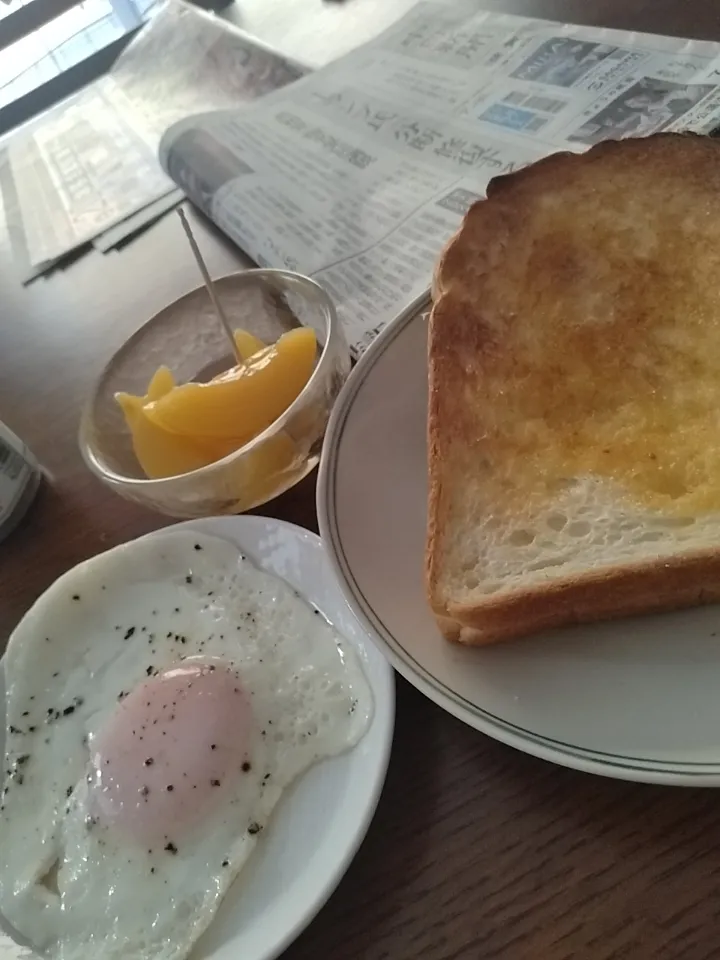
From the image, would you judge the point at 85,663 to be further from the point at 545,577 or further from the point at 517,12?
the point at 517,12

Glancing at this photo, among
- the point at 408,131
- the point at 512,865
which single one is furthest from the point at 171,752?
the point at 408,131

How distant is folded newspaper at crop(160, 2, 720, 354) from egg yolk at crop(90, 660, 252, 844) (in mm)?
448

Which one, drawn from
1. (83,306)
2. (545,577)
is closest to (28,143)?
(83,306)

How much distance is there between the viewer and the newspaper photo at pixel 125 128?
1.58m

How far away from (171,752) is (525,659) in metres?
0.36

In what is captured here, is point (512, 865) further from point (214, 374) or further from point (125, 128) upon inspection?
point (125, 128)

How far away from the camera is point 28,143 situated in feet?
6.70

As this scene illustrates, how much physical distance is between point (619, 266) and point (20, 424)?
0.84 metres

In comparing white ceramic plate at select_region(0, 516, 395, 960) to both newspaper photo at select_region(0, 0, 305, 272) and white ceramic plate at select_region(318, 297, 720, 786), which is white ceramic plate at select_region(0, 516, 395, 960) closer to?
white ceramic plate at select_region(318, 297, 720, 786)

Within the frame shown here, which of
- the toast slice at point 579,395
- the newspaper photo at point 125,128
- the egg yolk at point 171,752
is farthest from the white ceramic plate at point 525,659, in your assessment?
the newspaper photo at point 125,128

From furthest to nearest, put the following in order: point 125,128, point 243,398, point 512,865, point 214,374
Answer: point 125,128 < point 214,374 < point 243,398 < point 512,865

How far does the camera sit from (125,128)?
73.1 inches

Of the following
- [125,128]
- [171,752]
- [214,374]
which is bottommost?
[171,752]

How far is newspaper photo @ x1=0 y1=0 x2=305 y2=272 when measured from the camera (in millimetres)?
1585
